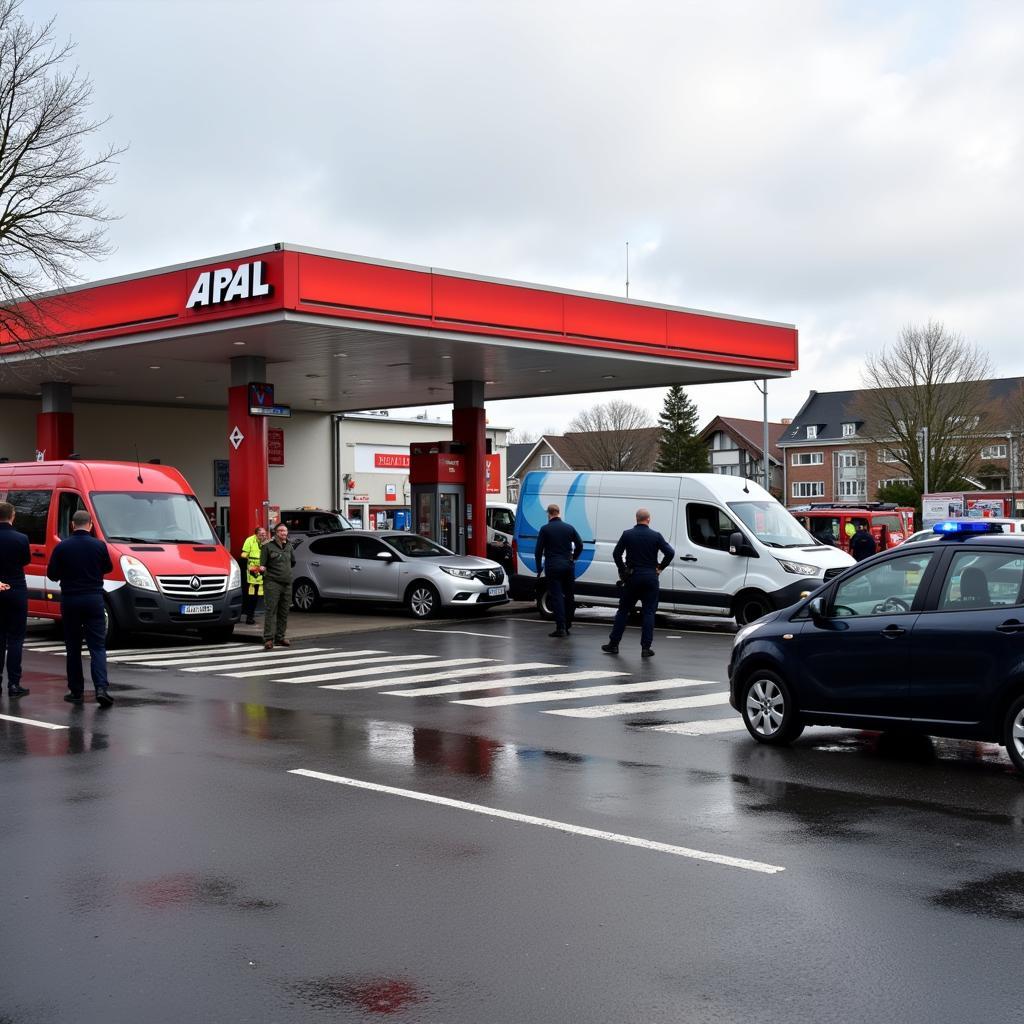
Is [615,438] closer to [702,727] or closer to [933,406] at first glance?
[933,406]

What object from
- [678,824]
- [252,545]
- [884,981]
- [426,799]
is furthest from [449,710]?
[252,545]

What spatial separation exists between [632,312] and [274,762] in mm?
16164

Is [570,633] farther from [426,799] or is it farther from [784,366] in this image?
[426,799]

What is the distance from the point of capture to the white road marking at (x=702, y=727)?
10.5m

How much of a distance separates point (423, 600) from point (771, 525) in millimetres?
6130

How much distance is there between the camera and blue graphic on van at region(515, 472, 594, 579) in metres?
21.8

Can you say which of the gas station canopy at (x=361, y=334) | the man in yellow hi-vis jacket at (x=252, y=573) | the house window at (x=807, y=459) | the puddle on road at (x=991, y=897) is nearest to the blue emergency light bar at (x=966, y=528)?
the puddle on road at (x=991, y=897)

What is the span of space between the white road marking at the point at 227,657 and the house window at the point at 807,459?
85442mm

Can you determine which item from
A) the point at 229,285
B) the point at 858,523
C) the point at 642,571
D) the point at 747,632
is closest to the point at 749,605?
the point at 642,571

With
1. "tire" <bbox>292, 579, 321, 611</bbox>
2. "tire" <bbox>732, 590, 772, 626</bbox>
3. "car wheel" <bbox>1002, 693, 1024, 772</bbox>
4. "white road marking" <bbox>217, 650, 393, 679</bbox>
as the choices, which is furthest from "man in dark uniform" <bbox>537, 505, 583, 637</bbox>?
"car wheel" <bbox>1002, 693, 1024, 772</bbox>

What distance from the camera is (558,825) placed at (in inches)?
283

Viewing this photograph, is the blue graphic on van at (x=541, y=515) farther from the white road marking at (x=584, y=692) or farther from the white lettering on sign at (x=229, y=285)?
the white road marking at (x=584, y=692)

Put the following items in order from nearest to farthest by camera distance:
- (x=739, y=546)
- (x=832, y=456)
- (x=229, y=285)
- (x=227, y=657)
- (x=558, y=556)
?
(x=227, y=657), (x=558, y=556), (x=229, y=285), (x=739, y=546), (x=832, y=456)

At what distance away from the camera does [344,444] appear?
1563 inches
